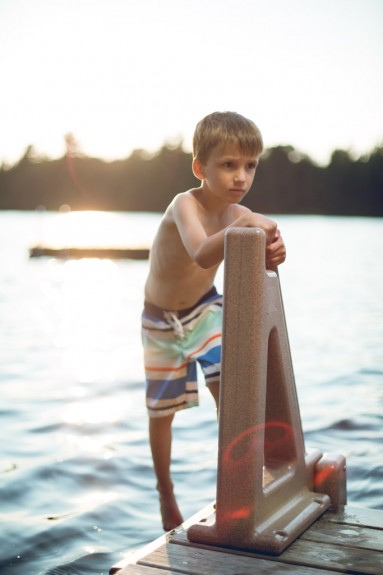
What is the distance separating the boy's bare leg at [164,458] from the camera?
343cm

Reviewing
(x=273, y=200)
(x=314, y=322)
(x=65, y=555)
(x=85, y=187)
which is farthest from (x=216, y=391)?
(x=85, y=187)

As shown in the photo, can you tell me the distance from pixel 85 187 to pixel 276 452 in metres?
82.6

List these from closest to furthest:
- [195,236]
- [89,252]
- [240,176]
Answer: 1. [195,236]
2. [240,176]
3. [89,252]

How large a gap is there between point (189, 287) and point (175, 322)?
6.1 inches

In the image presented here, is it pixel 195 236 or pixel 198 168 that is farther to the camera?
pixel 198 168

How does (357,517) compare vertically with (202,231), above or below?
below

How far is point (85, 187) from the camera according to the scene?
84.1 meters

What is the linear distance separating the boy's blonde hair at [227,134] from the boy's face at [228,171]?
0.02 meters

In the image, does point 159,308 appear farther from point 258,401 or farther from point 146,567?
point 146,567

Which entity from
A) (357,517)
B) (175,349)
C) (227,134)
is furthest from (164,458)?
(227,134)

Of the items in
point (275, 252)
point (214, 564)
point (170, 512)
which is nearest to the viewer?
point (214, 564)

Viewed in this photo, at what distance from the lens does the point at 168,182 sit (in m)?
77.6

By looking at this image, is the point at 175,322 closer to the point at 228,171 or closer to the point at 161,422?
the point at 161,422

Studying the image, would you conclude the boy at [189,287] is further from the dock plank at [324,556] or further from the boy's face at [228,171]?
the dock plank at [324,556]
